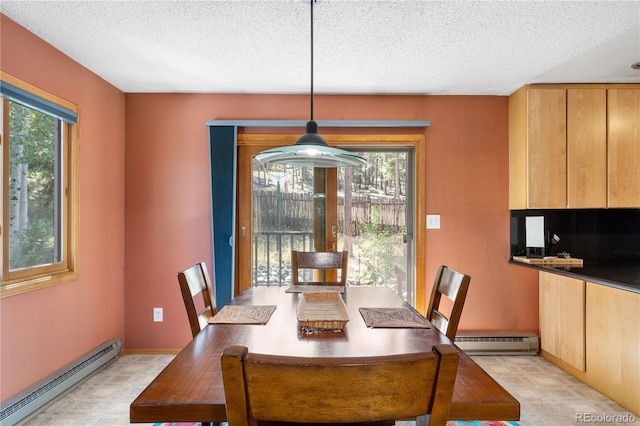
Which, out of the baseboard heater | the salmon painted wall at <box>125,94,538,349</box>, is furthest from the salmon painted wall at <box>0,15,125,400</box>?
the salmon painted wall at <box>125,94,538,349</box>

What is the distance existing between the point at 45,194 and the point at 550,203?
375 cm

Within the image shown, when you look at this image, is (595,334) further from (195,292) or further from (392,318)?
(195,292)

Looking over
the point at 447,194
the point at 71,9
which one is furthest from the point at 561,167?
the point at 71,9

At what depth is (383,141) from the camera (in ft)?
10.9

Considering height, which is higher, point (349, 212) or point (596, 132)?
point (596, 132)

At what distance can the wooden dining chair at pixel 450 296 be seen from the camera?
167 centimetres

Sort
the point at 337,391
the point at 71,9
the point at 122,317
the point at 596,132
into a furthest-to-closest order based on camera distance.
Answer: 1. the point at 122,317
2. the point at 596,132
3. the point at 71,9
4. the point at 337,391

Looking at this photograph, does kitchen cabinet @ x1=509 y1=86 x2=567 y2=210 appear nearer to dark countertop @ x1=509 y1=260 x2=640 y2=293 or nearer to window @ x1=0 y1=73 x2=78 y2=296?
dark countertop @ x1=509 y1=260 x2=640 y2=293

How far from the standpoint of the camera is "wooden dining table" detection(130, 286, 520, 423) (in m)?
0.92

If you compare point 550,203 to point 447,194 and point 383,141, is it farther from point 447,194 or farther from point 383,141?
point 383,141

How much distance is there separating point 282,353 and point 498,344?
2.67 meters

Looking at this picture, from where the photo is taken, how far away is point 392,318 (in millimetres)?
1663

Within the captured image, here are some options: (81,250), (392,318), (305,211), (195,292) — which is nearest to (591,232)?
(305,211)

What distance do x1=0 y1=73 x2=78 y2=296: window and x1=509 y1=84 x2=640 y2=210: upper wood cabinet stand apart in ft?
11.5
